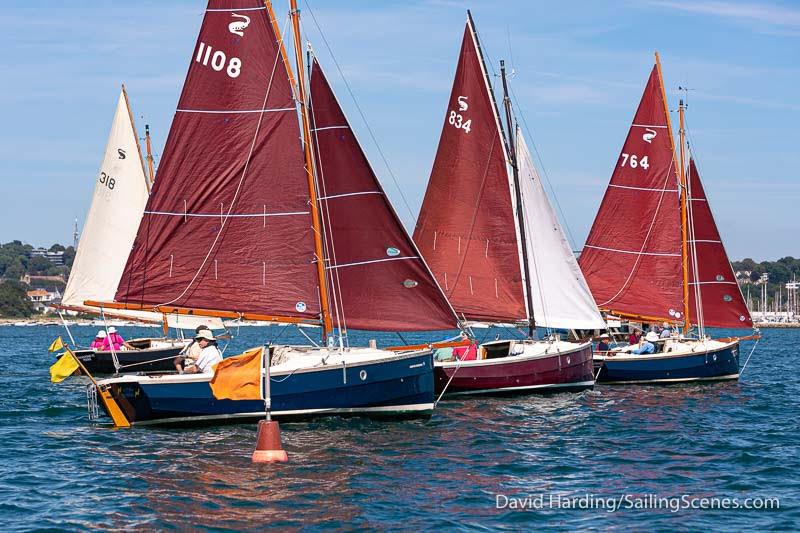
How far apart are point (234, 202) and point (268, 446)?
9.01 m

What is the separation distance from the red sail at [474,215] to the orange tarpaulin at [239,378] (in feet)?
45.1

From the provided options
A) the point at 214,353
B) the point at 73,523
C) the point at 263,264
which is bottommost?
the point at 73,523

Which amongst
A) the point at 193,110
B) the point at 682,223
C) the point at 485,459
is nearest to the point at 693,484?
the point at 485,459

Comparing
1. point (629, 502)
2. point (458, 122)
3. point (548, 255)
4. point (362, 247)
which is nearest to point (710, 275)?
point (548, 255)

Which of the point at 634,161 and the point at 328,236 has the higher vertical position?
the point at 634,161

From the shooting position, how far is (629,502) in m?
19.8

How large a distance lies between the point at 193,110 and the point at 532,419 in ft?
40.2

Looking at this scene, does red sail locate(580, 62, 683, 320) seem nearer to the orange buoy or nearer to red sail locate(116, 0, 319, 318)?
red sail locate(116, 0, 319, 318)

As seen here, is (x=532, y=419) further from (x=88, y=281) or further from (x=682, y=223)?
(x=88, y=281)

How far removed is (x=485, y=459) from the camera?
79.4ft

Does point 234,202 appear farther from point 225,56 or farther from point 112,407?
point 112,407

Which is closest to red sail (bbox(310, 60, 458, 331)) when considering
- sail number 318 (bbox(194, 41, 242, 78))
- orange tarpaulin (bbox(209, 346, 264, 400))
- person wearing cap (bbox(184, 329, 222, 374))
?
sail number 318 (bbox(194, 41, 242, 78))

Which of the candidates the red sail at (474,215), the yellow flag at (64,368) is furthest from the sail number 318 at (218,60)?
the red sail at (474,215)

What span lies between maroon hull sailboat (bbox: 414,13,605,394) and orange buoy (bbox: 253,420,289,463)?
1623 cm
